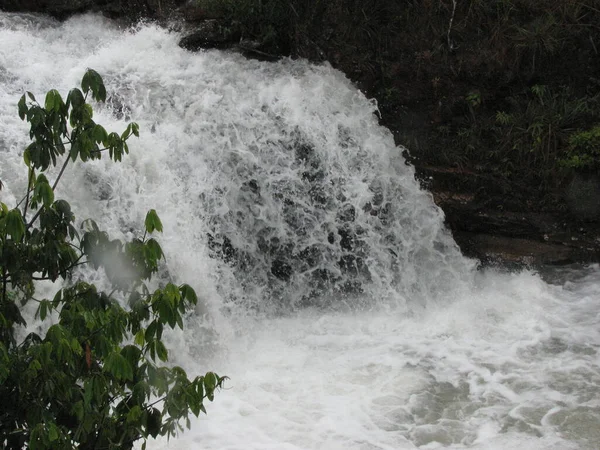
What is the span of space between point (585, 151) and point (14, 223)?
668cm

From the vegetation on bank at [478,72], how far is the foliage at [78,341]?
5767 mm

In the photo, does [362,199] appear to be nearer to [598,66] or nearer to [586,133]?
[586,133]

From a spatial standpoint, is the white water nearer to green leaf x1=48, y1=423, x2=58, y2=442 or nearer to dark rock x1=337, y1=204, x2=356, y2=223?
dark rock x1=337, y1=204, x2=356, y2=223

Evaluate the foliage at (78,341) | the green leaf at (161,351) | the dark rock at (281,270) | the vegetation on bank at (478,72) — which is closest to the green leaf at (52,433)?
the foliage at (78,341)

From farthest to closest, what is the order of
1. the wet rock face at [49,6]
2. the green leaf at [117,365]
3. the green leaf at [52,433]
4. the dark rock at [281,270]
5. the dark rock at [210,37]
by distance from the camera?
the wet rock face at [49,6]
the dark rock at [210,37]
the dark rock at [281,270]
the green leaf at [117,365]
the green leaf at [52,433]

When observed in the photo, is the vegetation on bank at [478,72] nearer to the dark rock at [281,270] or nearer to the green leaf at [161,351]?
the dark rock at [281,270]

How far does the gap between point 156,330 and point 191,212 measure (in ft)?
13.6

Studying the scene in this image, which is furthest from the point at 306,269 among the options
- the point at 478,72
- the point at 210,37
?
the point at 210,37

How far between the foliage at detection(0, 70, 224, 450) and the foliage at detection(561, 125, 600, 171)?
599cm

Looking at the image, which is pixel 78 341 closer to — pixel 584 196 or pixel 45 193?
pixel 45 193

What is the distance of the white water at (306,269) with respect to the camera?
584 cm

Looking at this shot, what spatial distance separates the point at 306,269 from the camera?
7.86 m

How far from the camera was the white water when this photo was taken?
19.2 feet

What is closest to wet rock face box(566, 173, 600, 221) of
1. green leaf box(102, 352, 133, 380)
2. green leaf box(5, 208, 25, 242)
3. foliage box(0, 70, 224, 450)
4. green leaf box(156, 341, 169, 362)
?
foliage box(0, 70, 224, 450)
